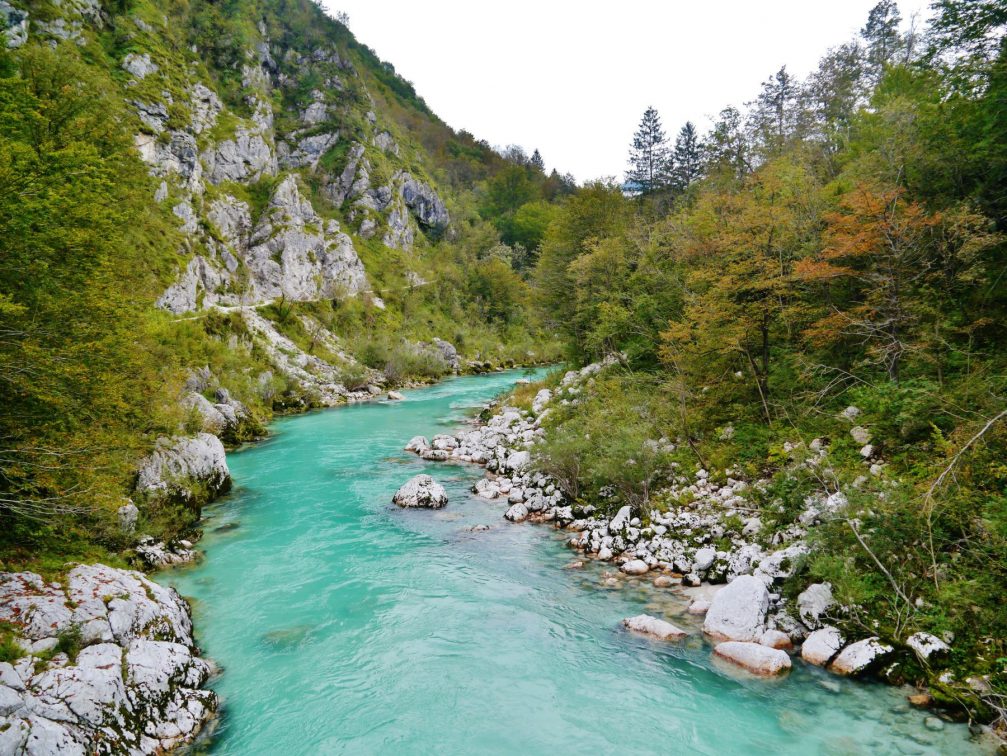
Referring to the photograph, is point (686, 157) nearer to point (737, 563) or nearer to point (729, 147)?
point (729, 147)

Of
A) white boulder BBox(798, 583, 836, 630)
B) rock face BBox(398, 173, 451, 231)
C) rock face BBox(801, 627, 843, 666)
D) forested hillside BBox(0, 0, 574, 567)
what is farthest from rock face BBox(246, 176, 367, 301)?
rock face BBox(801, 627, 843, 666)

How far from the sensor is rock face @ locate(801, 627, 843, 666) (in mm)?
8695

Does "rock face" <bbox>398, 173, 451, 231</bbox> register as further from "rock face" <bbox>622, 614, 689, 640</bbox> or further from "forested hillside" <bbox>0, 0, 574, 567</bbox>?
"rock face" <bbox>622, 614, 689, 640</bbox>

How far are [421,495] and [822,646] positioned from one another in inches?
508

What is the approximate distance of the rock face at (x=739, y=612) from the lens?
9500 mm

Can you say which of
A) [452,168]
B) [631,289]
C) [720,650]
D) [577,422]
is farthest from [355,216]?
[720,650]

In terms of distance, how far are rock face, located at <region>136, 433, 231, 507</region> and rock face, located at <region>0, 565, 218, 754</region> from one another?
23.6 ft

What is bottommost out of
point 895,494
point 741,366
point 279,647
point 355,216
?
point 279,647

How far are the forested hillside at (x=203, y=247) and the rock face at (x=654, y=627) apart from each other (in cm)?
1036

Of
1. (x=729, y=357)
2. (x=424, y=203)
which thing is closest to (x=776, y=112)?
(x=729, y=357)

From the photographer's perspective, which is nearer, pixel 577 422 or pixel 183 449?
pixel 183 449

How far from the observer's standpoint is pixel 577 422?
2114cm

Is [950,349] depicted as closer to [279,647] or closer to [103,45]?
[279,647]

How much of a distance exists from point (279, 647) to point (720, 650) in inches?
338
